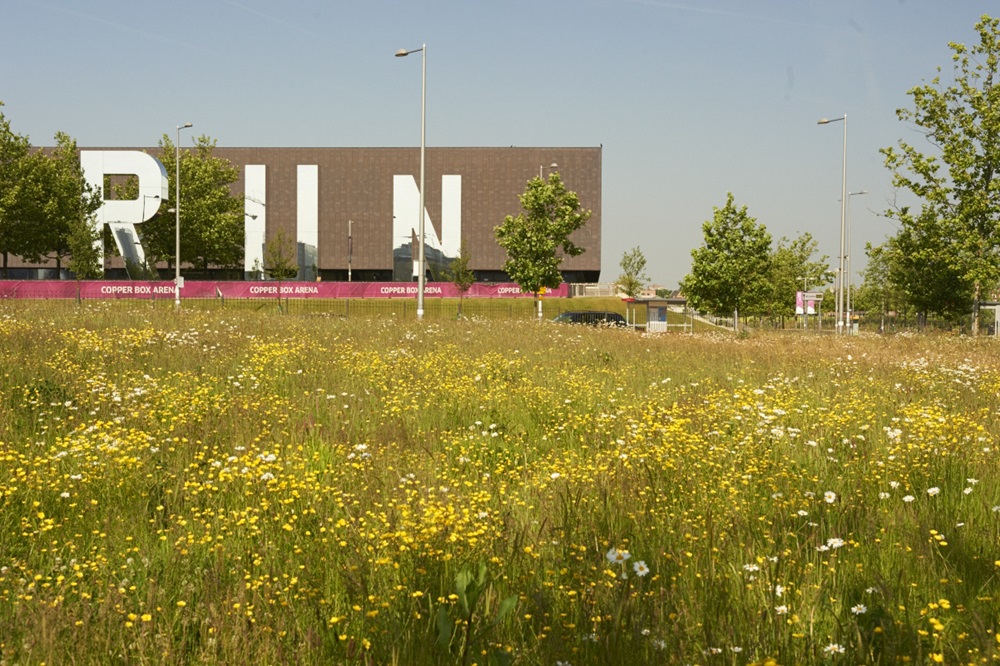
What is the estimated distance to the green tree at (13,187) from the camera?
5453cm

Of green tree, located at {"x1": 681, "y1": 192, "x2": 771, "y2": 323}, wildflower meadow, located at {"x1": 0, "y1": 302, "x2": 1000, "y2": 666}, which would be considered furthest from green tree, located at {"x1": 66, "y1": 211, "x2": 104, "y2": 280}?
wildflower meadow, located at {"x1": 0, "y1": 302, "x2": 1000, "y2": 666}

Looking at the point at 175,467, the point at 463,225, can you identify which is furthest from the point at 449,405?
the point at 463,225

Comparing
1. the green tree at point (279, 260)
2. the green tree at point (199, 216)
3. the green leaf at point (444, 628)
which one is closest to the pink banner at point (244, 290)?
the green tree at point (279, 260)

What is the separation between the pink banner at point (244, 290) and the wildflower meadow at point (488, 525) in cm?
4304

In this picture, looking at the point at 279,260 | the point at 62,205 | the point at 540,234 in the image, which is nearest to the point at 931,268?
the point at 540,234

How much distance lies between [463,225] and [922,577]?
73763 mm

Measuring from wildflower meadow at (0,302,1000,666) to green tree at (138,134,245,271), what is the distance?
58.4 meters

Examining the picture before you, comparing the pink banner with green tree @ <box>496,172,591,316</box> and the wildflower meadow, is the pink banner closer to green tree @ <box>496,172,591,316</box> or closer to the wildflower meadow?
green tree @ <box>496,172,591,316</box>

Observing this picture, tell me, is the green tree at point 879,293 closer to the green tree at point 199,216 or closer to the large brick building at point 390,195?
the large brick building at point 390,195

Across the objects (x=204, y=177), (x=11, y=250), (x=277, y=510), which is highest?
(x=204, y=177)

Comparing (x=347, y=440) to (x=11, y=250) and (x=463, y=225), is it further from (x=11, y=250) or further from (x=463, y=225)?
(x=463, y=225)

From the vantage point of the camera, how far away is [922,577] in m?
3.50

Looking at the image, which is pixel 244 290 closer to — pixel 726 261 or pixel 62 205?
pixel 62 205

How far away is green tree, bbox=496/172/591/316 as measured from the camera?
45625 mm
